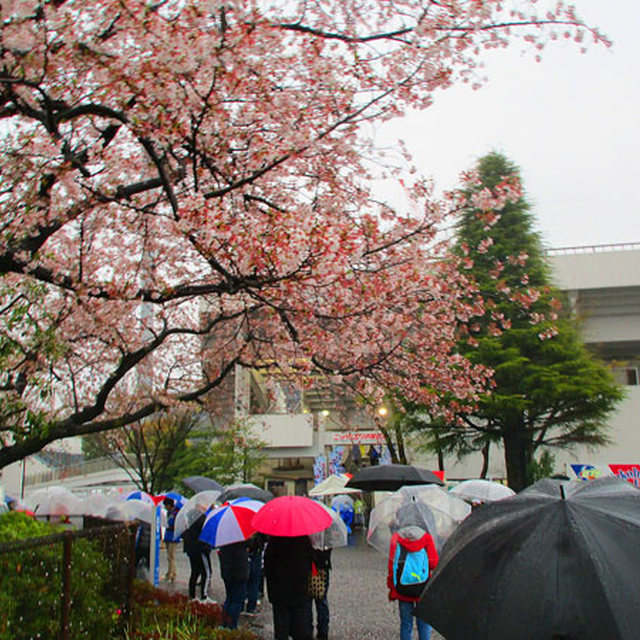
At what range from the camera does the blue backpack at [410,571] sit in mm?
6301

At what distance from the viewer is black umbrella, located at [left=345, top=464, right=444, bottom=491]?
10.7m

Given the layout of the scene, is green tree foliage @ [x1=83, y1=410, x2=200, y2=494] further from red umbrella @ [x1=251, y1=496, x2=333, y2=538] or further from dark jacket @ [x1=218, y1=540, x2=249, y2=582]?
red umbrella @ [x1=251, y1=496, x2=333, y2=538]

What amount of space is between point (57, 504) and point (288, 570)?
27.1 feet

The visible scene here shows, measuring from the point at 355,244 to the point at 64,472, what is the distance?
3608 cm

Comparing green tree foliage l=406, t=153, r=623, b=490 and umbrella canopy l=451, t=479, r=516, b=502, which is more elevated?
green tree foliage l=406, t=153, r=623, b=490

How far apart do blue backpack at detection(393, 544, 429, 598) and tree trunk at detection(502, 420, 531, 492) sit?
15350mm

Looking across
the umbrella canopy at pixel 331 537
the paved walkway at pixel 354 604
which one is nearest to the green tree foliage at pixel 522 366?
the paved walkway at pixel 354 604

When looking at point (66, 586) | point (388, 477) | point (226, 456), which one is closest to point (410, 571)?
point (66, 586)

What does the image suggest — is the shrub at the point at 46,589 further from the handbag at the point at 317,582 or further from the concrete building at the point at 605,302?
the concrete building at the point at 605,302

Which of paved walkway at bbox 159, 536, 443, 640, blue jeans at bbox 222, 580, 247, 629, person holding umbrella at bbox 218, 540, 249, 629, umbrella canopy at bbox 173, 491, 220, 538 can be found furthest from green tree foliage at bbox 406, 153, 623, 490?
blue jeans at bbox 222, 580, 247, 629

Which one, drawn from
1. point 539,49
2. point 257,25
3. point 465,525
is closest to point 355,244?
point 257,25

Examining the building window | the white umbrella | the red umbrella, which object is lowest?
the white umbrella

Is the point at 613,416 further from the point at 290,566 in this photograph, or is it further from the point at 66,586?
the point at 66,586

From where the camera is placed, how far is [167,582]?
13008mm
